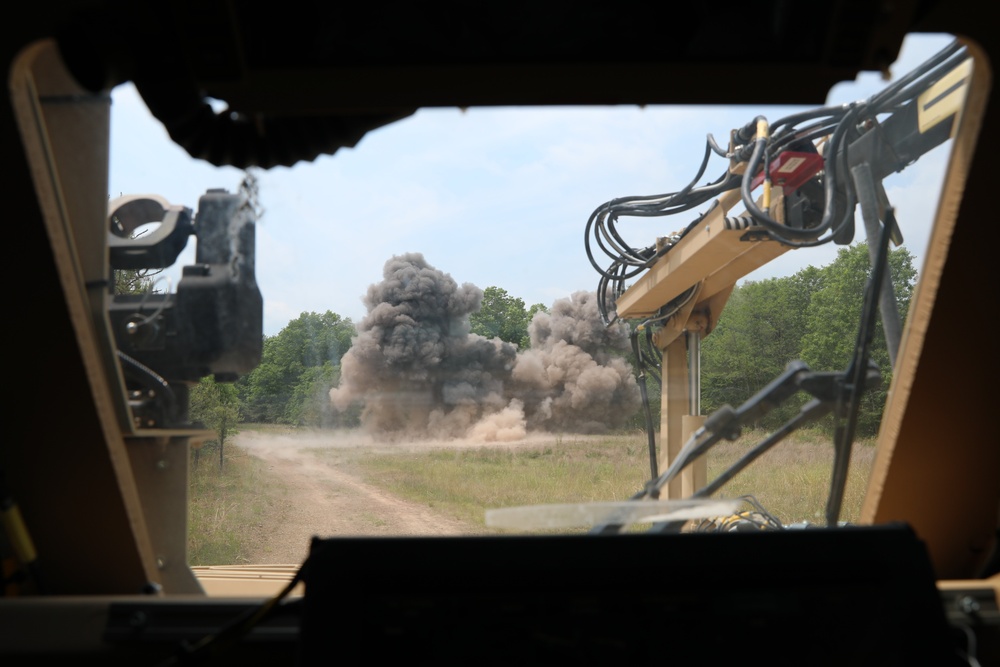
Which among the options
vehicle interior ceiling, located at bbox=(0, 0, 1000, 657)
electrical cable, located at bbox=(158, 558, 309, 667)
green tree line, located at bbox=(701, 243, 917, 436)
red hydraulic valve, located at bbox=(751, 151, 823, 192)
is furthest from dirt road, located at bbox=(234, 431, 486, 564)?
red hydraulic valve, located at bbox=(751, 151, 823, 192)

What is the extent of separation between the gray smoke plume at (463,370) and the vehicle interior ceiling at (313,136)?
44cm

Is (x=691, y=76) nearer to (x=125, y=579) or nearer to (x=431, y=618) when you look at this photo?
(x=431, y=618)

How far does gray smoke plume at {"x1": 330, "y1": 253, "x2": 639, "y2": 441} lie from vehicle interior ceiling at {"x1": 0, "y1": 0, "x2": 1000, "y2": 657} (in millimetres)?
439

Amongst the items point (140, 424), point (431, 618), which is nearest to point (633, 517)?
point (431, 618)

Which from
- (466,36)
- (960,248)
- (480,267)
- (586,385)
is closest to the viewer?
(466,36)

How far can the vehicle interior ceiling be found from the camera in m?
1.18

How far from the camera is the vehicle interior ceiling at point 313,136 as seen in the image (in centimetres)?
118

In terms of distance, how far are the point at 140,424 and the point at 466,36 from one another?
1099 millimetres

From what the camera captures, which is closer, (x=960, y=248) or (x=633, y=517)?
(x=960, y=248)

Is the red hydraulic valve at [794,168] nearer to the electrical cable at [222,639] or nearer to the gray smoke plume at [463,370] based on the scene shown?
the gray smoke plume at [463,370]

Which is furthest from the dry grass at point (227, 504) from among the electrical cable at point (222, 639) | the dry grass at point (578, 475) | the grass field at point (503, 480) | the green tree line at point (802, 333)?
the green tree line at point (802, 333)

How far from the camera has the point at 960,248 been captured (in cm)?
157

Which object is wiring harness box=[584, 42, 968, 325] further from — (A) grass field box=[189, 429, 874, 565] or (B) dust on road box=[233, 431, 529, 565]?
(B) dust on road box=[233, 431, 529, 565]

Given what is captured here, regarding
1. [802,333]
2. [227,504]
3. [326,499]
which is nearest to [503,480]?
[326,499]
